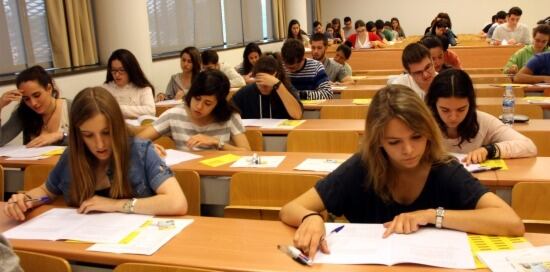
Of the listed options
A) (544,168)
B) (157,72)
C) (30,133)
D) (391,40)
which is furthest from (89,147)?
(391,40)

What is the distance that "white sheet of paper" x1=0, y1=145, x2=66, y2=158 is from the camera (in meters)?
3.21

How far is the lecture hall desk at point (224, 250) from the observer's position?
154cm

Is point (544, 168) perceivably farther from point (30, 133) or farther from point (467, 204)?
point (30, 133)

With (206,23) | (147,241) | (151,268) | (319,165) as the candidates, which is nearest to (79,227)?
(147,241)

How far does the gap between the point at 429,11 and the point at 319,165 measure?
15420 mm

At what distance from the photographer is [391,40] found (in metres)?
12.4

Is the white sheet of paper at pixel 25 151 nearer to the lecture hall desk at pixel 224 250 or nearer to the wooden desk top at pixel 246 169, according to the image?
the wooden desk top at pixel 246 169

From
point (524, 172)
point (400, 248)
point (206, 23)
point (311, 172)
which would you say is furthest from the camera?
point (206, 23)

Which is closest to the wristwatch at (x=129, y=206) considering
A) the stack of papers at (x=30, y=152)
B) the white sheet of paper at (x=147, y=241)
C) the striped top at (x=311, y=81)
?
the white sheet of paper at (x=147, y=241)

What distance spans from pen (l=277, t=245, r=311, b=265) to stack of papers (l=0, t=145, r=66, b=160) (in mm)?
2114

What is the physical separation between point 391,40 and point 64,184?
11.1 metres

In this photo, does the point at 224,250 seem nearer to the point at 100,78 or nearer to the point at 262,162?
the point at 262,162

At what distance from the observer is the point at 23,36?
475cm

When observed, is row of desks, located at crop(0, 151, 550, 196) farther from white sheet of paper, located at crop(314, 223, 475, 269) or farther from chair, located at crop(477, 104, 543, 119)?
chair, located at crop(477, 104, 543, 119)
